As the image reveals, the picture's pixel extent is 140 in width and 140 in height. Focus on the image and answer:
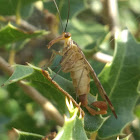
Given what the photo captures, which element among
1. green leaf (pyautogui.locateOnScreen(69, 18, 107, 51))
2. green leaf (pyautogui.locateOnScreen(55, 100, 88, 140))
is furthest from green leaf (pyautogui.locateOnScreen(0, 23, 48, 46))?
green leaf (pyautogui.locateOnScreen(69, 18, 107, 51))

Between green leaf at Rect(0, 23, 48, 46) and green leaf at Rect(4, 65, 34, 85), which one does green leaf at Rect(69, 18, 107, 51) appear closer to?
green leaf at Rect(0, 23, 48, 46)

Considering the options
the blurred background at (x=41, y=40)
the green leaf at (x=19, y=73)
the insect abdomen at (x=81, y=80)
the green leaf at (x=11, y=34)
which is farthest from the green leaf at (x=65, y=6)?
the green leaf at (x=19, y=73)

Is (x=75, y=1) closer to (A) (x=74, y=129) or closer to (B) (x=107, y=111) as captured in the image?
(B) (x=107, y=111)

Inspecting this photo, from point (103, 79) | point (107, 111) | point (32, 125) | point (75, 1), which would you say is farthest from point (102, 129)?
point (75, 1)

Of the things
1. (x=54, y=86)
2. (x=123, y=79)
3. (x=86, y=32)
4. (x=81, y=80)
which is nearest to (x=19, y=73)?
(x=54, y=86)

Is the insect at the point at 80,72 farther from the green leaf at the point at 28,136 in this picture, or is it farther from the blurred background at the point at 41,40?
the green leaf at the point at 28,136
